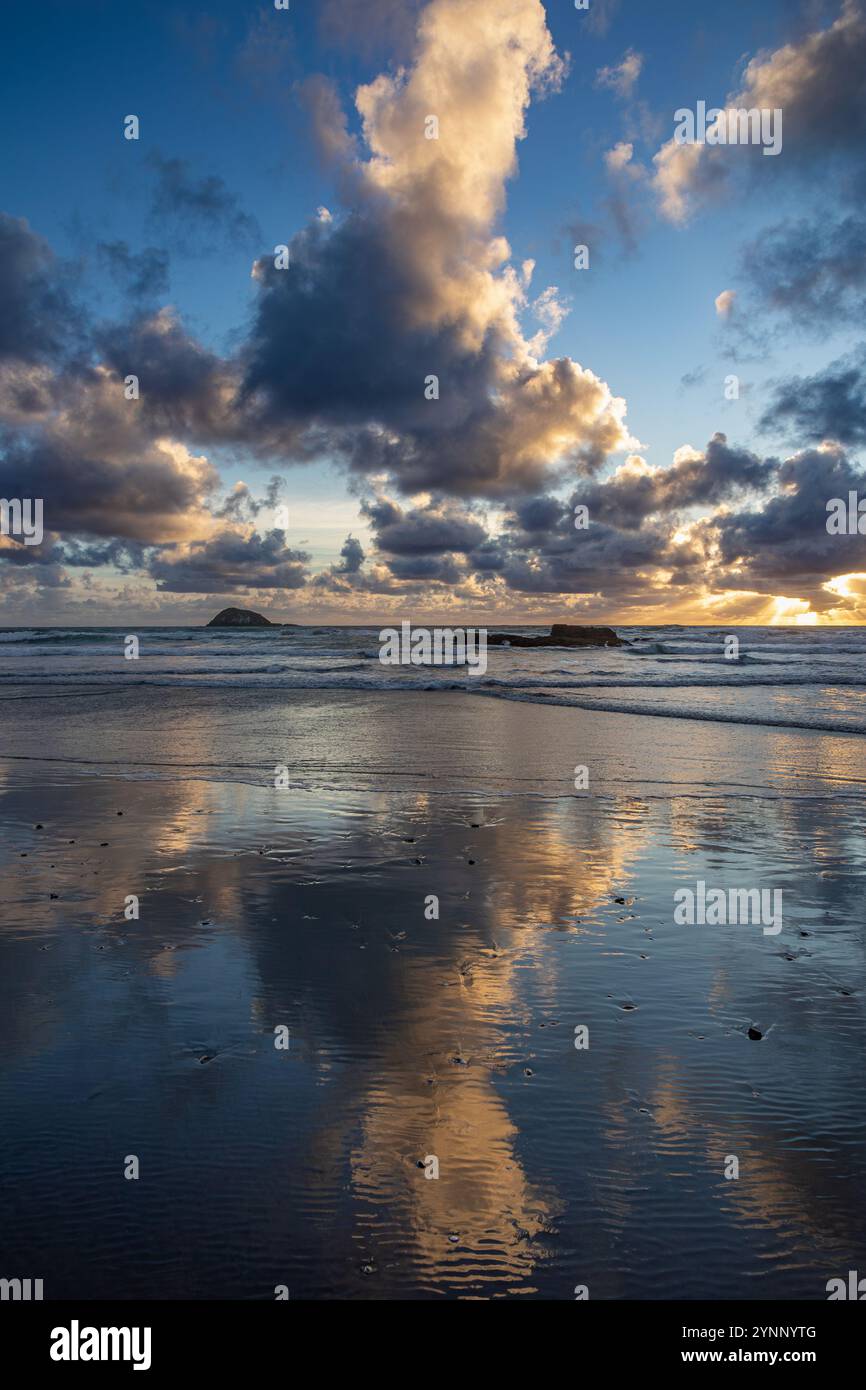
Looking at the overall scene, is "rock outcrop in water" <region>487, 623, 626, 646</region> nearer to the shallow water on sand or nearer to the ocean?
the ocean

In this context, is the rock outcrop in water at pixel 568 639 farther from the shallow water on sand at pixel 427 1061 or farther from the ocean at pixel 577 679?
the shallow water on sand at pixel 427 1061

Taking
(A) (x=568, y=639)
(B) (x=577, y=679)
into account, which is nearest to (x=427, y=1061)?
(B) (x=577, y=679)

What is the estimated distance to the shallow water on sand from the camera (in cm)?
278

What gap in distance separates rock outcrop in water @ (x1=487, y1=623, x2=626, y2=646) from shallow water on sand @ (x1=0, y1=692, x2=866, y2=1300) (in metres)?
58.3

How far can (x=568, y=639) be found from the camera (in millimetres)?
68000

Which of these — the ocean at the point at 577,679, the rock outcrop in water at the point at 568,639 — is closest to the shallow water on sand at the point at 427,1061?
the ocean at the point at 577,679

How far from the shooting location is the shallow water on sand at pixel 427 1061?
2.78m

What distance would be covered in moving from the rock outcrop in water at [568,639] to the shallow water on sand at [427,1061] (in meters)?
58.3

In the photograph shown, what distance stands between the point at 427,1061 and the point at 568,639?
215 feet

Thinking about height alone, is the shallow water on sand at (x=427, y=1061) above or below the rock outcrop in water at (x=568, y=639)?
below

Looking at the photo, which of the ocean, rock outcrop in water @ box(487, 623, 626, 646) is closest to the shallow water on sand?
the ocean

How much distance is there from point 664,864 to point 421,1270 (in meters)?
5.34

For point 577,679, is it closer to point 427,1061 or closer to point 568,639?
point 427,1061
